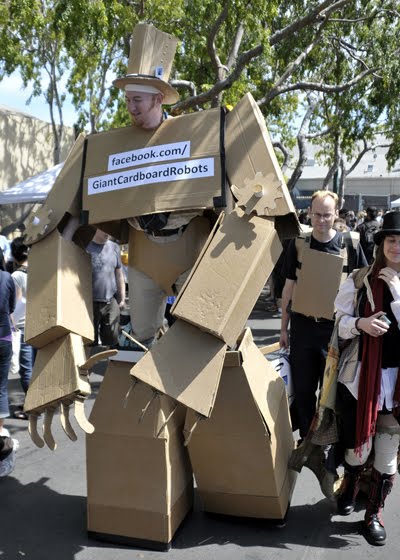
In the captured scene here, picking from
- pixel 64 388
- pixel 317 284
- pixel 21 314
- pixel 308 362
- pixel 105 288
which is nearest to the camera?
pixel 64 388

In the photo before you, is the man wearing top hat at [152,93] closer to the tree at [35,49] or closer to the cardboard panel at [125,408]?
the cardboard panel at [125,408]

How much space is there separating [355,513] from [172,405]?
4.68 ft

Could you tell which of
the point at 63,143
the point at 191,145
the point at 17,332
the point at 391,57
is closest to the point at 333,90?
the point at 391,57

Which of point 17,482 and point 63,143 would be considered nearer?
point 17,482

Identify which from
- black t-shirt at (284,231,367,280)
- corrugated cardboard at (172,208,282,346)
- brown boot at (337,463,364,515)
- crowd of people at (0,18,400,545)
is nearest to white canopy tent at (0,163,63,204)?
black t-shirt at (284,231,367,280)

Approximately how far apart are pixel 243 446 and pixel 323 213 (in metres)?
1.61

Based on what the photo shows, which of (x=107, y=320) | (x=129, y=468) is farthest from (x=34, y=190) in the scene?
(x=129, y=468)

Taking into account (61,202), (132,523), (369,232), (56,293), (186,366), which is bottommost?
(132,523)

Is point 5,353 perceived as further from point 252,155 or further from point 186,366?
point 252,155

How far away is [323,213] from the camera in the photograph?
389 cm

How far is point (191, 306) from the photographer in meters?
2.52

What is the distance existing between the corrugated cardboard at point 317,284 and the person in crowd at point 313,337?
0.04 meters

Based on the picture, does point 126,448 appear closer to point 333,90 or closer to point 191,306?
point 191,306

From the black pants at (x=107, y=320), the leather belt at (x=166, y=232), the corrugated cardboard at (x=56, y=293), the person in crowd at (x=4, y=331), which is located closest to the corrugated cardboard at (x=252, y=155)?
the leather belt at (x=166, y=232)
